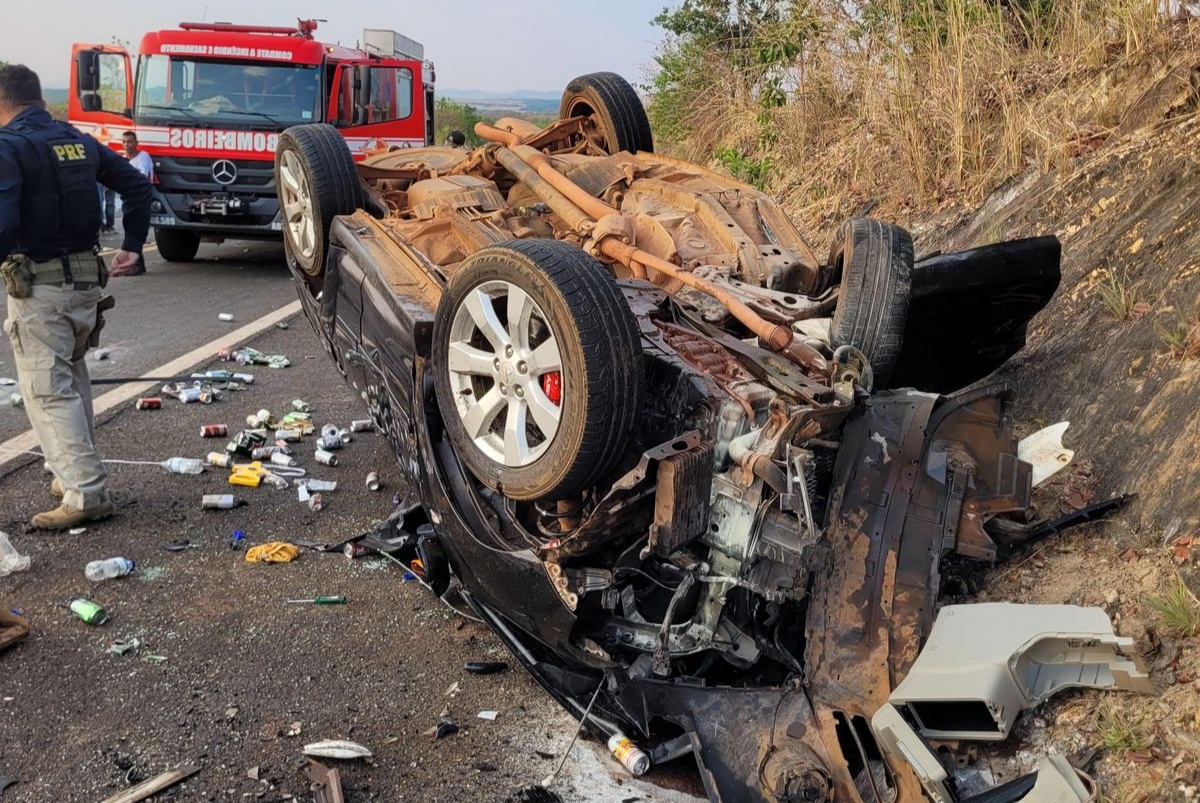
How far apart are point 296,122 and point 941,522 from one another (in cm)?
955

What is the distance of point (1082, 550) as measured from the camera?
128 inches

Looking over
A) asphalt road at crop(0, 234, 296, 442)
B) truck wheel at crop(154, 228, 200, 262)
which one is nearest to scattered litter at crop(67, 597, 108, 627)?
asphalt road at crop(0, 234, 296, 442)

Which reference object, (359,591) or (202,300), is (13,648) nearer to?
(359,591)

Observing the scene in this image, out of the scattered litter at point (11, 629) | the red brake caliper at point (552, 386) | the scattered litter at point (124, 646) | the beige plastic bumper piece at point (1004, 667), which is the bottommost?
the scattered litter at point (124, 646)

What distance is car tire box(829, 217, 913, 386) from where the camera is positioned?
3.12 metres

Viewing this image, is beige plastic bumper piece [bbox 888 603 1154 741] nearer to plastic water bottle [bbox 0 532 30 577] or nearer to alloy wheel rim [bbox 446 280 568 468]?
alloy wheel rim [bbox 446 280 568 468]

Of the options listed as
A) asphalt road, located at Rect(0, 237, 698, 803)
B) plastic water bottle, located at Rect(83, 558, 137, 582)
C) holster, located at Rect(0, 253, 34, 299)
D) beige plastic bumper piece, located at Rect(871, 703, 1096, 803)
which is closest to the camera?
beige plastic bumper piece, located at Rect(871, 703, 1096, 803)

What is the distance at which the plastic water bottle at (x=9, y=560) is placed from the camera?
397 centimetres

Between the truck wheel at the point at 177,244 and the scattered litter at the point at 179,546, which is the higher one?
the truck wheel at the point at 177,244

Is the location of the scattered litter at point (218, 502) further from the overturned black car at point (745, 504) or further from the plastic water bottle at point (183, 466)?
the overturned black car at point (745, 504)

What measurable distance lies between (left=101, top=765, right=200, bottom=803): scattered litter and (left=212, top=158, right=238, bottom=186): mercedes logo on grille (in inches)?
351

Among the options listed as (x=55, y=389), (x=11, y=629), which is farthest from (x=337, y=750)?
(x=55, y=389)

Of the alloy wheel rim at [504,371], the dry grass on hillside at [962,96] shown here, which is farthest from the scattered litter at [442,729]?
the dry grass on hillside at [962,96]

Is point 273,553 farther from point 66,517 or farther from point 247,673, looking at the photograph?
point 66,517
